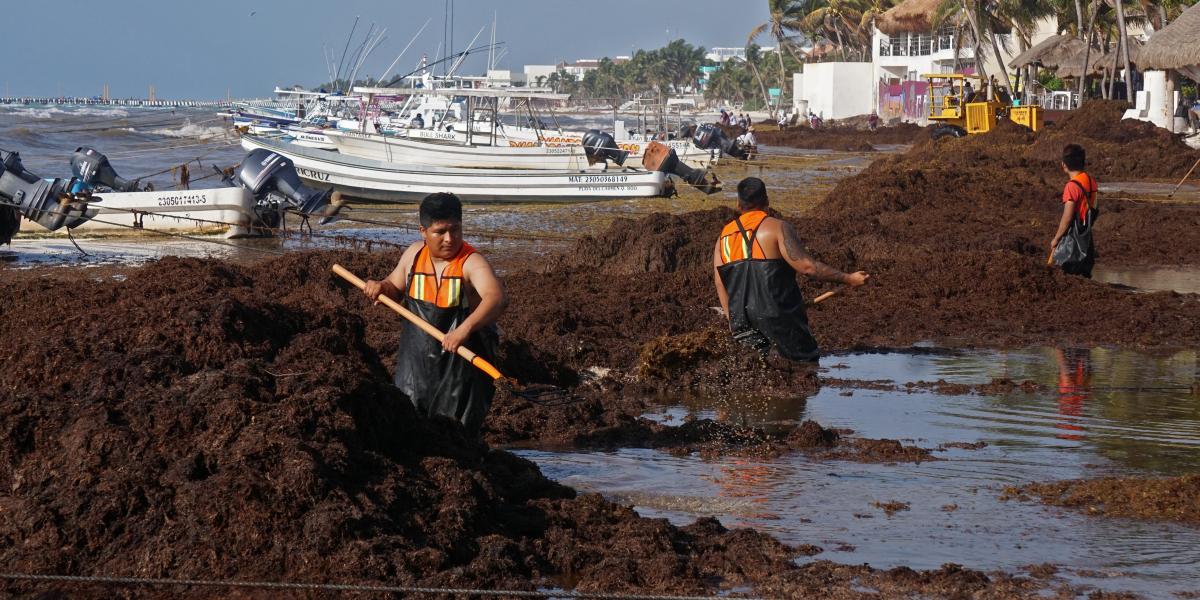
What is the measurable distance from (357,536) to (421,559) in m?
0.25

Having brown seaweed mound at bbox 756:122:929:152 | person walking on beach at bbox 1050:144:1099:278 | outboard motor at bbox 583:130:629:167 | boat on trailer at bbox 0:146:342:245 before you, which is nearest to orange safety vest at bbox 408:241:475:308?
person walking on beach at bbox 1050:144:1099:278

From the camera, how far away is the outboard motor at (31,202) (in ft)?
53.3

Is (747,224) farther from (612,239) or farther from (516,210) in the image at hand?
(516,210)

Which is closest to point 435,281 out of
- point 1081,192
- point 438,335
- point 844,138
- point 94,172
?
point 438,335

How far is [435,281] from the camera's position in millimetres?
6125

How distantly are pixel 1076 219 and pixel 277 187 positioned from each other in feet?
40.0

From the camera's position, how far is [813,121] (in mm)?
67375

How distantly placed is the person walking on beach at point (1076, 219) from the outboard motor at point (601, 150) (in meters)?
18.8

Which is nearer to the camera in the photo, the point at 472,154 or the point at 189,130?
the point at 472,154

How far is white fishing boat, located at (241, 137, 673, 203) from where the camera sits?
25359 mm

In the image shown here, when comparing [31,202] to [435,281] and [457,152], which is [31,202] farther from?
[457,152]

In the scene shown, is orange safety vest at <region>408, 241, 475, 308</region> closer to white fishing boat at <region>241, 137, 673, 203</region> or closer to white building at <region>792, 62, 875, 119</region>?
white fishing boat at <region>241, 137, 673, 203</region>

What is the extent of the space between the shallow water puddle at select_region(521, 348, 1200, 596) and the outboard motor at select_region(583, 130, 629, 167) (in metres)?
21.3

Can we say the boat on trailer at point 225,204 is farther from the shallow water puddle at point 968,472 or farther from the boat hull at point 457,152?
the shallow water puddle at point 968,472
